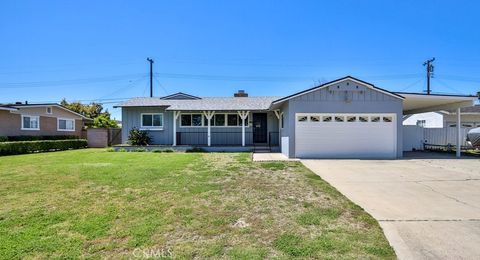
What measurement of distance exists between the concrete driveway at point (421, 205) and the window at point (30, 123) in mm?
22268

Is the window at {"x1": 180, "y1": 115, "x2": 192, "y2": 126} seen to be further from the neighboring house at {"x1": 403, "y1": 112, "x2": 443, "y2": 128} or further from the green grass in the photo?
the neighboring house at {"x1": 403, "y1": 112, "x2": 443, "y2": 128}

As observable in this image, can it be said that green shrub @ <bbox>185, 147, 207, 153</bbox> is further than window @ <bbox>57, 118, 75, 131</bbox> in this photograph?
No

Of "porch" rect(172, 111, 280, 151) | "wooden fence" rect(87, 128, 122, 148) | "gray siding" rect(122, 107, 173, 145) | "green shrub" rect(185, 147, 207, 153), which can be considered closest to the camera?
"green shrub" rect(185, 147, 207, 153)

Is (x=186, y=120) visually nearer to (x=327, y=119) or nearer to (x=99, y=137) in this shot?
(x=99, y=137)

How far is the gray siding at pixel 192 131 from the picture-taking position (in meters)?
17.5

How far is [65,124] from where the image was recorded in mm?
23906

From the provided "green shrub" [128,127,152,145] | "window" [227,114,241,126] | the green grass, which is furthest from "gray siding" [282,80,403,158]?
"green shrub" [128,127,152,145]

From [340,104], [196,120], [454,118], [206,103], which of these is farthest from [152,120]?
[454,118]

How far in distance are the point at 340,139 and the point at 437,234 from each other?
31.2 ft

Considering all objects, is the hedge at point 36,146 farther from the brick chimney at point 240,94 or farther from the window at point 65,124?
the brick chimney at point 240,94

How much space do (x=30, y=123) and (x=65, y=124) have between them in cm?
348

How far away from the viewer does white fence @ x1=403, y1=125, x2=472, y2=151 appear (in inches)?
685

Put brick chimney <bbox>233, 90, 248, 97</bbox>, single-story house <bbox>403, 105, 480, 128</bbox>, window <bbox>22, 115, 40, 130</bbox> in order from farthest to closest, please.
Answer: brick chimney <bbox>233, 90, 248, 97</bbox> → single-story house <bbox>403, 105, 480, 128</bbox> → window <bbox>22, 115, 40, 130</bbox>

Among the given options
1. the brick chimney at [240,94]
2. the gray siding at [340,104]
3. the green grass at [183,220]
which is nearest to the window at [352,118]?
the gray siding at [340,104]
